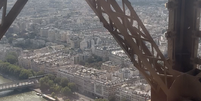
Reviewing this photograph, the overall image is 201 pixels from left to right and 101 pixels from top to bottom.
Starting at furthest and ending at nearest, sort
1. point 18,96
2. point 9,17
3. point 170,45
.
→ point 18,96, point 170,45, point 9,17

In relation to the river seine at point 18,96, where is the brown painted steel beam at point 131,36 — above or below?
above

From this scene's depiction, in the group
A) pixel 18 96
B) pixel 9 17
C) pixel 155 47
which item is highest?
pixel 9 17

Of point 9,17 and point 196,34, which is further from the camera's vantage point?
point 196,34

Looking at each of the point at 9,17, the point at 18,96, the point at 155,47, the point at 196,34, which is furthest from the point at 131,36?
the point at 18,96

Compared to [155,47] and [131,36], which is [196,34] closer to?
[155,47]

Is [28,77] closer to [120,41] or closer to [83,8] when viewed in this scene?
[120,41]

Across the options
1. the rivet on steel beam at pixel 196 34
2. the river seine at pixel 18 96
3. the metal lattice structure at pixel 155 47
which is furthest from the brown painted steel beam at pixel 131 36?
the river seine at pixel 18 96

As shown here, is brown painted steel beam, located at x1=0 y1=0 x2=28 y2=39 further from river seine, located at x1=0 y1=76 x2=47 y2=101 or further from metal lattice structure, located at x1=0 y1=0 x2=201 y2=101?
river seine, located at x1=0 y1=76 x2=47 y2=101

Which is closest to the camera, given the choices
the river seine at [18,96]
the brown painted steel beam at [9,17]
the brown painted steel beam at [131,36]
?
the brown painted steel beam at [9,17]

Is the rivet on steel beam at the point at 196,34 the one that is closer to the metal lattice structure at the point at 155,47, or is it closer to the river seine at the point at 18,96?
the metal lattice structure at the point at 155,47
